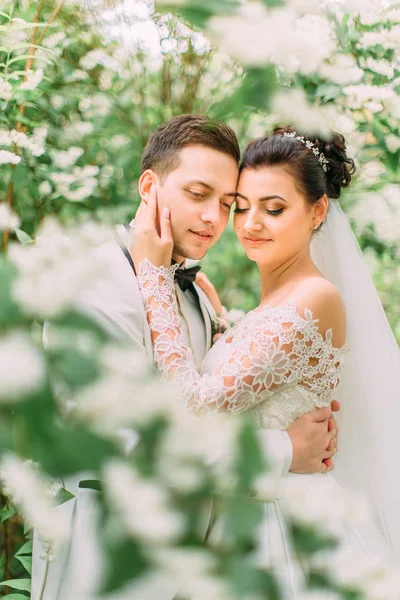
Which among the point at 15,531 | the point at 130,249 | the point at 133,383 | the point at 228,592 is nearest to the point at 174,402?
the point at 133,383

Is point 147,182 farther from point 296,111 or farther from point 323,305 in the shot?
point 296,111

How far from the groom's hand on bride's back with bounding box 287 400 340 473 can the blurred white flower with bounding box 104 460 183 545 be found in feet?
4.86

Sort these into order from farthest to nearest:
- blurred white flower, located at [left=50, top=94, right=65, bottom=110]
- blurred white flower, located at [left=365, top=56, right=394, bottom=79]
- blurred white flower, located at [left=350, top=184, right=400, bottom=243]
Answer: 1. blurred white flower, located at [left=50, top=94, right=65, bottom=110]
2. blurred white flower, located at [left=350, top=184, right=400, bottom=243]
3. blurred white flower, located at [left=365, top=56, right=394, bottom=79]

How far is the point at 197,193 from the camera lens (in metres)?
1.98

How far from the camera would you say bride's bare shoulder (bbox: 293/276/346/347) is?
1916 mm

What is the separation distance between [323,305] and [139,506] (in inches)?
63.0

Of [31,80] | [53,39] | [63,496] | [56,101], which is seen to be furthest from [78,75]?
[63,496]

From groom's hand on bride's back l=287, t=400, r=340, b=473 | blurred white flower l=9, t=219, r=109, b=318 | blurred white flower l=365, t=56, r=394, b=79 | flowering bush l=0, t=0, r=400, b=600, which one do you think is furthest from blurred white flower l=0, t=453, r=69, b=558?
blurred white flower l=365, t=56, r=394, b=79

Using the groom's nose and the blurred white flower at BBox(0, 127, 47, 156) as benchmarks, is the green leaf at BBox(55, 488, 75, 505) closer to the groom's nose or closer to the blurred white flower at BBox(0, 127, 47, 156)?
the groom's nose

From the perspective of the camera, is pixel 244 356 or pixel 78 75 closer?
pixel 244 356

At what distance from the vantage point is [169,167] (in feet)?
6.72

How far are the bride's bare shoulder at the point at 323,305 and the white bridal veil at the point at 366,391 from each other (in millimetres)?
210

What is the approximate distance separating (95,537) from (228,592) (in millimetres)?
101

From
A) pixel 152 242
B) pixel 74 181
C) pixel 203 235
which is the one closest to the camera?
pixel 152 242
